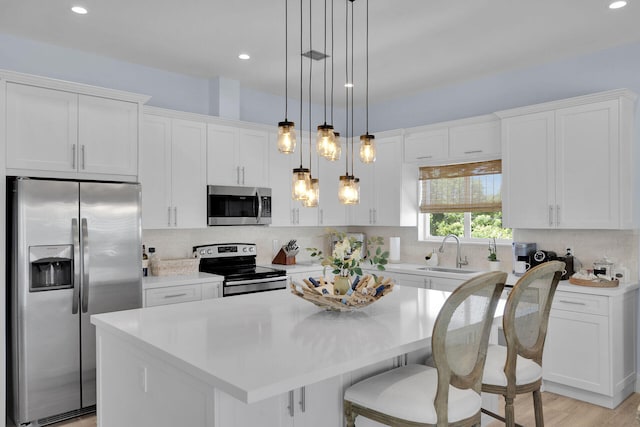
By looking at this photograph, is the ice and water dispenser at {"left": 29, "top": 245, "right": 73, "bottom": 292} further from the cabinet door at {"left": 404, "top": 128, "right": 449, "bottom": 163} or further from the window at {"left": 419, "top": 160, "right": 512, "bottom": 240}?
the window at {"left": 419, "top": 160, "right": 512, "bottom": 240}

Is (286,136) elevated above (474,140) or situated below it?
below

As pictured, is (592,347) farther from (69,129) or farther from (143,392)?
(69,129)

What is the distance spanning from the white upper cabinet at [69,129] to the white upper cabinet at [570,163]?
10.4 ft

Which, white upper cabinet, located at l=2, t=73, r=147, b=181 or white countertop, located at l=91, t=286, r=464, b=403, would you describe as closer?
white countertop, located at l=91, t=286, r=464, b=403

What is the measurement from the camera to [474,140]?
4.62 meters

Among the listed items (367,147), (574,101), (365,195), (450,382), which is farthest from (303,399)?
(365,195)

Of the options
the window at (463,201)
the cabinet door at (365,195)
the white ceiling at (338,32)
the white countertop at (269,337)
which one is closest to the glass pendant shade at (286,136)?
the white countertop at (269,337)

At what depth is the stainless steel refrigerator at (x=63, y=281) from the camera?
10.4 feet

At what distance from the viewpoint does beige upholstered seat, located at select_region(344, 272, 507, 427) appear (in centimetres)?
180

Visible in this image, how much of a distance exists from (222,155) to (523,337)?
3.20m

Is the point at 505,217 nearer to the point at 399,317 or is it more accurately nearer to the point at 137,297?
the point at 399,317

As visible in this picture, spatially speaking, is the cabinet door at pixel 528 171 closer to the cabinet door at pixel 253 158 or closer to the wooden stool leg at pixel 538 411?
the wooden stool leg at pixel 538 411

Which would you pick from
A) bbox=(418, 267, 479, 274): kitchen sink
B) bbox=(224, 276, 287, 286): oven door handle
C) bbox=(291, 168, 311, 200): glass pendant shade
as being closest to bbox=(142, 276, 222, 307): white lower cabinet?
bbox=(224, 276, 287, 286): oven door handle

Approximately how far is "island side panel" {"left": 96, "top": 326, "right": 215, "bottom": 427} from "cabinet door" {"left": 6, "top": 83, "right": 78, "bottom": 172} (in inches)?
60.2
